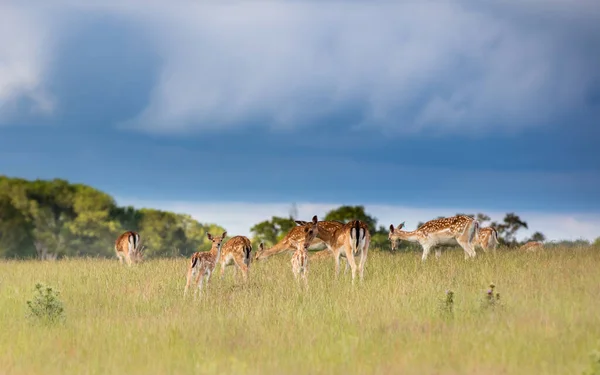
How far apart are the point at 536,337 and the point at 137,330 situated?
21.7ft

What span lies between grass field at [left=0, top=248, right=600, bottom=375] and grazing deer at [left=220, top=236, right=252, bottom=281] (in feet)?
1.52

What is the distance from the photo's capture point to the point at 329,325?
1311cm

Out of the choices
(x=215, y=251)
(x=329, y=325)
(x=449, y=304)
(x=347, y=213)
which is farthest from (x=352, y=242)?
(x=347, y=213)

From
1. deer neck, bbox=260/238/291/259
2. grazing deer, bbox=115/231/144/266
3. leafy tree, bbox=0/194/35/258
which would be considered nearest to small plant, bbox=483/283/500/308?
deer neck, bbox=260/238/291/259

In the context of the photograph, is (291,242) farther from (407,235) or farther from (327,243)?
Result: (407,235)

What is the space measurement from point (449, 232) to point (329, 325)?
12.3 meters

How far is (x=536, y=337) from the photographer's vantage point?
1141 cm

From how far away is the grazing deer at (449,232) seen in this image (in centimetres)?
2433

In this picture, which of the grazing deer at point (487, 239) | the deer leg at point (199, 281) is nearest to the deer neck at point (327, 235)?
the deer leg at point (199, 281)

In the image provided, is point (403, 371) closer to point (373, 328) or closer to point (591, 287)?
point (373, 328)

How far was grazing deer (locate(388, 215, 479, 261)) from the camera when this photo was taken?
2433 cm

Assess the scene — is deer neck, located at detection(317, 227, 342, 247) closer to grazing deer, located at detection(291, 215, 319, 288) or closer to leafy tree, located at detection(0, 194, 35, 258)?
grazing deer, located at detection(291, 215, 319, 288)

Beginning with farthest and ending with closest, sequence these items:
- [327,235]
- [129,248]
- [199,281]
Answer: [129,248]
[327,235]
[199,281]

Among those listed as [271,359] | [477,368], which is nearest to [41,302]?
[271,359]
